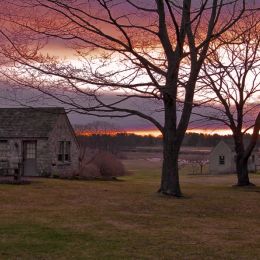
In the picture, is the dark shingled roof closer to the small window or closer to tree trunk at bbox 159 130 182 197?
tree trunk at bbox 159 130 182 197

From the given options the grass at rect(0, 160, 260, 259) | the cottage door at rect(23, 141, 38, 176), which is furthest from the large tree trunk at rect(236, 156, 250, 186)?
the cottage door at rect(23, 141, 38, 176)

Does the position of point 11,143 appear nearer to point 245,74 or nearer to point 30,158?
point 30,158

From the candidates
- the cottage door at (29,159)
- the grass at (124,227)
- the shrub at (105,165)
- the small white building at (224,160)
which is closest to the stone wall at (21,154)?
the cottage door at (29,159)

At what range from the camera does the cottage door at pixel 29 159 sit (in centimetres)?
3647

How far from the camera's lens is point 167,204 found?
19016 millimetres

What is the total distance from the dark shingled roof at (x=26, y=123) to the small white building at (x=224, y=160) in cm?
5487

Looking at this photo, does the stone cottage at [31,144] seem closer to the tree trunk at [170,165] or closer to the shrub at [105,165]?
the tree trunk at [170,165]

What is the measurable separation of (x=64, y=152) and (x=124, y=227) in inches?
1049

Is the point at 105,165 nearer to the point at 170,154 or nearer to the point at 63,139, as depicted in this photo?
the point at 63,139

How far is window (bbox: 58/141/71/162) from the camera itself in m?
38.8

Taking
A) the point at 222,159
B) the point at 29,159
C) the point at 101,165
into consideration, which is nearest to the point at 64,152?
the point at 29,159

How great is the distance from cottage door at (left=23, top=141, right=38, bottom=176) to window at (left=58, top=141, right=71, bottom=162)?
97.1 inches

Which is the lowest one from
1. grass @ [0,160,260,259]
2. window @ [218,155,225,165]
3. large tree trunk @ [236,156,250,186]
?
grass @ [0,160,260,259]

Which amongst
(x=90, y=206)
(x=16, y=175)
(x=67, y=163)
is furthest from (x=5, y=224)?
(x=67, y=163)
